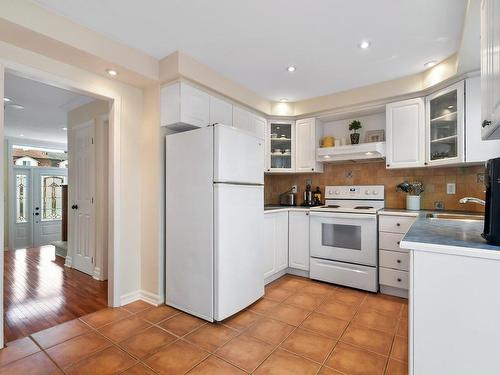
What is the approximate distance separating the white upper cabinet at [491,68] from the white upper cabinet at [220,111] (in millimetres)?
2217

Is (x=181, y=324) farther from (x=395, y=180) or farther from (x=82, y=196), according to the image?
(x=395, y=180)

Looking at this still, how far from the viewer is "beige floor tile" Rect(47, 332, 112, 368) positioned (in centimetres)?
177

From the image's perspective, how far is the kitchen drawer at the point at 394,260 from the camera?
272 cm

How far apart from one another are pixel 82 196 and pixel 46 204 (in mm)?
3538

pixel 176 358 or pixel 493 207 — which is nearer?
pixel 493 207

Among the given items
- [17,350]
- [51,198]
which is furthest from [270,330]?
[51,198]

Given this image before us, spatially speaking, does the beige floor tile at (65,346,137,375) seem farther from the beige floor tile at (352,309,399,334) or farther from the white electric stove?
the white electric stove

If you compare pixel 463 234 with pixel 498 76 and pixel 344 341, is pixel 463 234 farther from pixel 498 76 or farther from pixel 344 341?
pixel 344 341

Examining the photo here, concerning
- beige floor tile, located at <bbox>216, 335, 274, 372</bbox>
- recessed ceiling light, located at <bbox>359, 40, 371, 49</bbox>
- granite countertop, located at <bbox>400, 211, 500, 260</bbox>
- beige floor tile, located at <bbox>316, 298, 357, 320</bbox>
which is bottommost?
beige floor tile, located at <bbox>316, 298, 357, 320</bbox>

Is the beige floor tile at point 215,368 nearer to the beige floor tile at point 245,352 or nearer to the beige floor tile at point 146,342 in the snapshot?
the beige floor tile at point 245,352

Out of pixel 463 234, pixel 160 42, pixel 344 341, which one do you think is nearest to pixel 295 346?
pixel 344 341

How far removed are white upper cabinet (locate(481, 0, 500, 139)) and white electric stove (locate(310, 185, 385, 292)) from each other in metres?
1.79

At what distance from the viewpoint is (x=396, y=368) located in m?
1.68

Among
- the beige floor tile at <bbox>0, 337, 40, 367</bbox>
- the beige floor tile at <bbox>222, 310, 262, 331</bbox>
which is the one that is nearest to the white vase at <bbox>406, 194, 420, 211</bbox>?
the beige floor tile at <bbox>222, 310, 262, 331</bbox>
